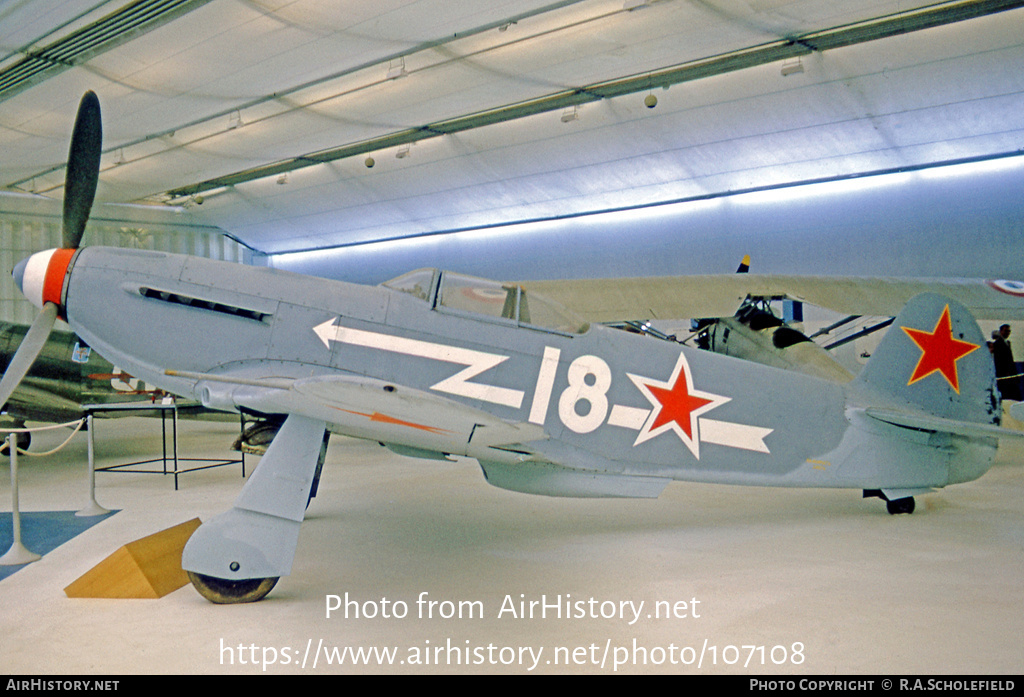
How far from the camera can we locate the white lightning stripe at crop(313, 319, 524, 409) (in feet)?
13.0

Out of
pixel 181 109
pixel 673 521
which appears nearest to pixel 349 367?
pixel 673 521

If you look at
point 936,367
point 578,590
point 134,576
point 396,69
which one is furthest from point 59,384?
point 936,367

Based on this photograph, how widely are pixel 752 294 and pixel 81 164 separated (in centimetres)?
664

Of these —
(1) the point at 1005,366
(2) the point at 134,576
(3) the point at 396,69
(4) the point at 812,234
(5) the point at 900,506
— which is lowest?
(2) the point at 134,576

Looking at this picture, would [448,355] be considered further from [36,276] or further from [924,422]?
[924,422]

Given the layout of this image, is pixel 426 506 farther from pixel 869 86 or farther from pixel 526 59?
pixel 869 86

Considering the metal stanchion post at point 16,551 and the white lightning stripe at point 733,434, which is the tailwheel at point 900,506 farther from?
the metal stanchion post at point 16,551

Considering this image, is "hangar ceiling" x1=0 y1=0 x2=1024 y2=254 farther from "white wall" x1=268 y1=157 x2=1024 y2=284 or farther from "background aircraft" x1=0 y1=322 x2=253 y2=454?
"background aircraft" x1=0 y1=322 x2=253 y2=454

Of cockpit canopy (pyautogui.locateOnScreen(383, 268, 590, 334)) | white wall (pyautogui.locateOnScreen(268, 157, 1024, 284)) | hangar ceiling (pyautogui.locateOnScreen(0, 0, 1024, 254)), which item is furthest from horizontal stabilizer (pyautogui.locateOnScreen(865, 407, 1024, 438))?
white wall (pyautogui.locateOnScreen(268, 157, 1024, 284))

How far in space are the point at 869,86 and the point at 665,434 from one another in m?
7.46

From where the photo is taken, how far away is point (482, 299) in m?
4.16

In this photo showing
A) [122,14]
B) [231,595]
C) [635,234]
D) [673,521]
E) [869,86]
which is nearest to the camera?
[231,595]

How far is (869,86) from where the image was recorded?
9203mm

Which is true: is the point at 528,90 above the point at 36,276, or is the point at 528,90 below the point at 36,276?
above
